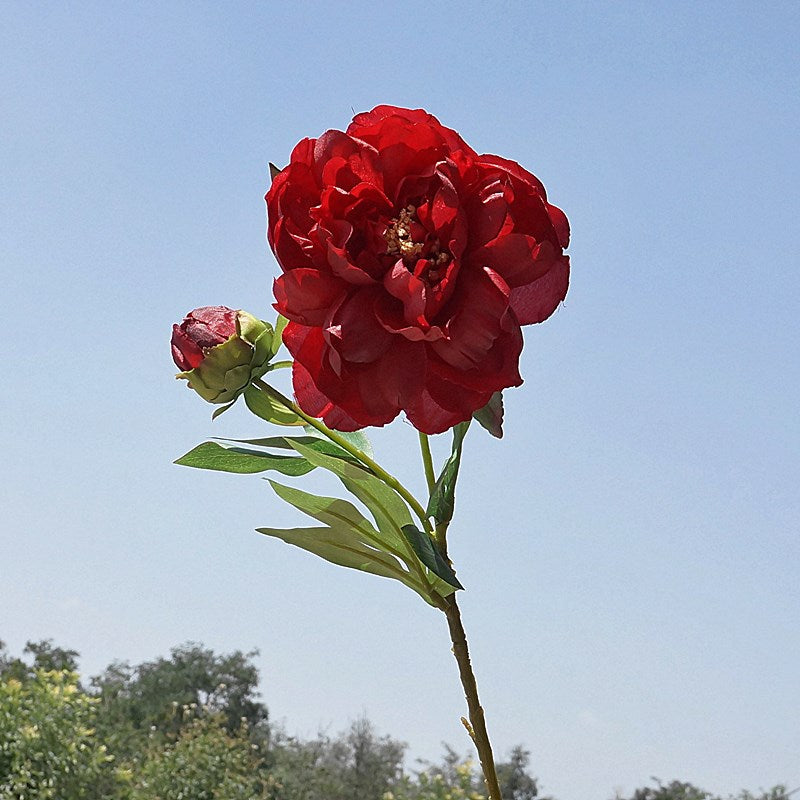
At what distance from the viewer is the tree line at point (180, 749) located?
5668mm

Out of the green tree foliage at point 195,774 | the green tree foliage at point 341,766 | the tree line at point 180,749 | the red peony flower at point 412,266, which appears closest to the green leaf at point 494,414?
the red peony flower at point 412,266

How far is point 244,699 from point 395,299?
1356 centimetres

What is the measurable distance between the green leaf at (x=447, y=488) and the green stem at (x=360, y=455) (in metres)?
0.02

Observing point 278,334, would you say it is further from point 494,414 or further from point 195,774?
point 195,774

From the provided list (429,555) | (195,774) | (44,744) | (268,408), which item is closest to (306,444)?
(268,408)

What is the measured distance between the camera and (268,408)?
0.93m

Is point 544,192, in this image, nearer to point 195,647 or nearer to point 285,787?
point 285,787

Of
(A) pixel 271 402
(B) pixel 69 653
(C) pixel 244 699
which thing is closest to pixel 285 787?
(C) pixel 244 699

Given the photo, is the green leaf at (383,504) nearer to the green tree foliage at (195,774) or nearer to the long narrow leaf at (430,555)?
the long narrow leaf at (430,555)

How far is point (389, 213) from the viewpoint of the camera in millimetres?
750

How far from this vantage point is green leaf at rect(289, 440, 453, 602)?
2.92ft

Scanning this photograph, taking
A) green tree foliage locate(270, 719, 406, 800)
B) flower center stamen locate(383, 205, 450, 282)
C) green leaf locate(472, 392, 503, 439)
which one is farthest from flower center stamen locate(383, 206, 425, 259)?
green tree foliage locate(270, 719, 406, 800)

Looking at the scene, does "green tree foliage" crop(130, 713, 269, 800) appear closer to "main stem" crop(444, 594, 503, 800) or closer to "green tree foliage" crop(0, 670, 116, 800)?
"green tree foliage" crop(0, 670, 116, 800)

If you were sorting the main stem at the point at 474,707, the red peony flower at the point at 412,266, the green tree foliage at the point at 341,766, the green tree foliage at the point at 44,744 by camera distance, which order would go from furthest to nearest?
the green tree foliage at the point at 341,766 → the green tree foliage at the point at 44,744 → the main stem at the point at 474,707 → the red peony flower at the point at 412,266
